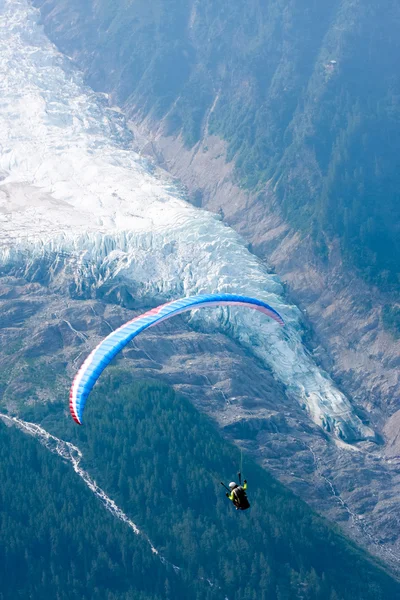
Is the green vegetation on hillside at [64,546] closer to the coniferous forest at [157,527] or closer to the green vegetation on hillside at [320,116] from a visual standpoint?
the coniferous forest at [157,527]

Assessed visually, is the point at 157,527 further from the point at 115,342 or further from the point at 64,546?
the point at 115,342

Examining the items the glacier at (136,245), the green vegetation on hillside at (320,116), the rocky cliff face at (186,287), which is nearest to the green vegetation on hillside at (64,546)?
the rocky cliff face at (186,287)

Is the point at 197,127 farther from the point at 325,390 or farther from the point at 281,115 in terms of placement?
the point at 325,390

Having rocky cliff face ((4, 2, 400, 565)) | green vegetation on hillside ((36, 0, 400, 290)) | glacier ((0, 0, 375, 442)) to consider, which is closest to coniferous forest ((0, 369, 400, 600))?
rocky cliff face ((4, 2, 400, 565))

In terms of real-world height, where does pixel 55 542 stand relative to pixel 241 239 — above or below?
below

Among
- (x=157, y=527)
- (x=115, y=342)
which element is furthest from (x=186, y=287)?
(x=115, y=342)

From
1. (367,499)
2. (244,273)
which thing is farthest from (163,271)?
(367,499)
